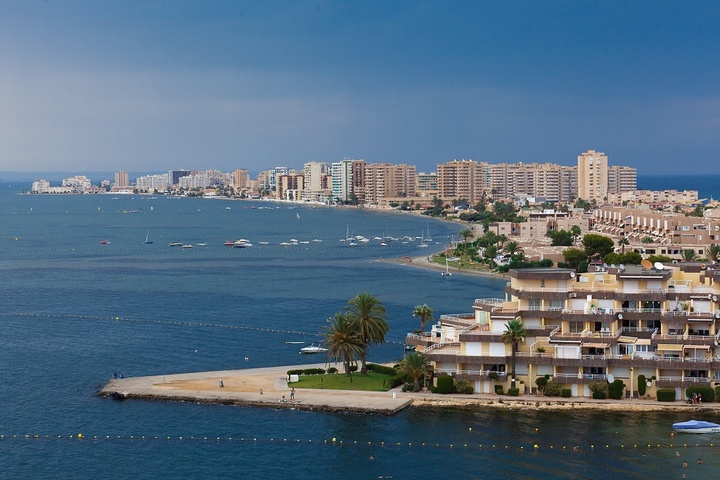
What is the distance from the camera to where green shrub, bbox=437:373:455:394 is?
4925 cm

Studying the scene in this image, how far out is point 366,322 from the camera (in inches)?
2085

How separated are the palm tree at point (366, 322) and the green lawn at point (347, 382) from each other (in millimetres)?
861

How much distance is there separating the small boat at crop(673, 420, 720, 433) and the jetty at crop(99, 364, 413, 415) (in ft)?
39.3

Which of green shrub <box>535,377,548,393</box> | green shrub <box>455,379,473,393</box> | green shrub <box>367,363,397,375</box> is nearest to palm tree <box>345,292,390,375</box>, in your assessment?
green shrub <box>367,363,397,375</box>

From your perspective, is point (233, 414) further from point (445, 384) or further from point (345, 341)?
point (445, 384)

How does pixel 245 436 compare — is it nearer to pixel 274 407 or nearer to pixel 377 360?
pixel 274 407

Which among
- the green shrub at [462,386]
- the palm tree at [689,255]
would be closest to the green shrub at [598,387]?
the green shrub at [462,386]

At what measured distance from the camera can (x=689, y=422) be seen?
4397cm

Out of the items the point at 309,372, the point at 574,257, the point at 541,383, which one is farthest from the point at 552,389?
the point at 574,257

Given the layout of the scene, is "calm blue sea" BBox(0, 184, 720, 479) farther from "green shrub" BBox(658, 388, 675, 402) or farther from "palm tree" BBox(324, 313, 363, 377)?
"palm tree" BBox(324, 313, 363, 377)

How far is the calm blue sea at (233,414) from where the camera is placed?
41.3 meters

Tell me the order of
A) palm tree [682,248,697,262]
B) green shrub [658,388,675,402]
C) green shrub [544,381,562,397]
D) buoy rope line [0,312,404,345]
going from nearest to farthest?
green shrub [658,388,675,402]
green shrub [544,381,562,397]
buoy rope line [0,312,404,345]
palm tree [682,248,697,262]

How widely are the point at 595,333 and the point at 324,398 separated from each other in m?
13.3

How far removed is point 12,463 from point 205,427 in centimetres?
806
